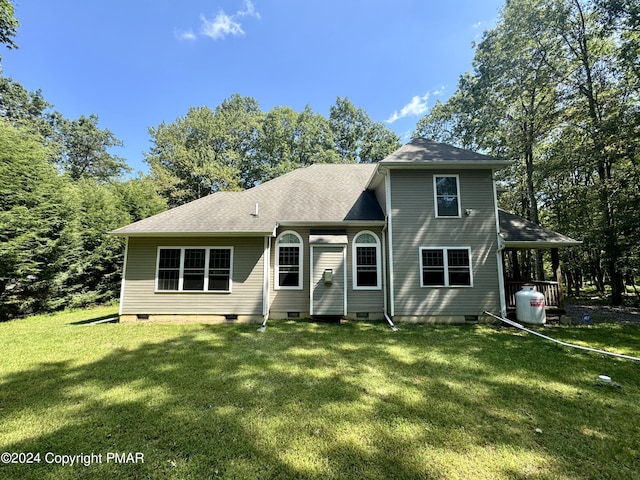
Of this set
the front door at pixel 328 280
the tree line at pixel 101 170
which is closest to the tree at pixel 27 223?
the tree line at pixel 101 170

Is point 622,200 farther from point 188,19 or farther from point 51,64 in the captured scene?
point 51,64

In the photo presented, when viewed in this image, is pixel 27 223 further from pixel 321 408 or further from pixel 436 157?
pixel 436 157

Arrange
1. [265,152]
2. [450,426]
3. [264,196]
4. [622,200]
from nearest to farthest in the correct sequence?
[450,426] → [264,196] → [622,200] → [265,152]

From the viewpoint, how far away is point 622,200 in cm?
1252

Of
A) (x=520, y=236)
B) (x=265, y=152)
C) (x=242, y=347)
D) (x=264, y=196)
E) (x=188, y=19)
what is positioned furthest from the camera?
(x=265, y=152)

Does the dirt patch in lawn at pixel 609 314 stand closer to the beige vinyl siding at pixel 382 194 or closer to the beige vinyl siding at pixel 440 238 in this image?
the beige vinyl siding at pixel 440 238

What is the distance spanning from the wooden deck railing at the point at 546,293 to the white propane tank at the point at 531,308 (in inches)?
23.8

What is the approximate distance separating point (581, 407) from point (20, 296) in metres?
15.4

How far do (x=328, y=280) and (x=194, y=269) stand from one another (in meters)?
4.46

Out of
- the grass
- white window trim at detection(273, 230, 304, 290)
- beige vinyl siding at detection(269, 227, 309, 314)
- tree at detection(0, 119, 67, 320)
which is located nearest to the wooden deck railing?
the grass

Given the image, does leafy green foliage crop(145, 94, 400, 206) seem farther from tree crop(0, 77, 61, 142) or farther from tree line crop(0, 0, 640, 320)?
tree crop(0, 77, 61, 142)

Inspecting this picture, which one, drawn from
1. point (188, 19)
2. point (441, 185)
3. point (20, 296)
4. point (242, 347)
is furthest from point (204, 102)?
point (242, 347)

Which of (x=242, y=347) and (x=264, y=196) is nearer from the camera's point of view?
(x=242, y=347)

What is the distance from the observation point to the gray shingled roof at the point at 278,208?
8914 millimetres
